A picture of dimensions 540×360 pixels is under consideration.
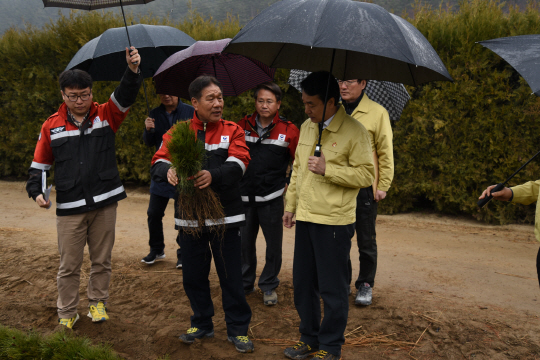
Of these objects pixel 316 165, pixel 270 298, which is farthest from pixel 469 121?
pixel 316 165

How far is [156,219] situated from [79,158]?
5.54 ft

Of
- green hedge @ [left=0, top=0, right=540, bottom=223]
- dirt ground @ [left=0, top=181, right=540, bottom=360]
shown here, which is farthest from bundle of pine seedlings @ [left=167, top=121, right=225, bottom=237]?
green hedge @ [left=0, top=0, right=540, bottom=223]

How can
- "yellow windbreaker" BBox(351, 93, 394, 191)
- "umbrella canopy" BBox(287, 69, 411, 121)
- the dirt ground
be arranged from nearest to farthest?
1. the dirt ground
2. "yellow windbreaker" BBox(351, 93, 394, 191)
3. "umbrella canopy" BBox(287, 69, 411, 121)

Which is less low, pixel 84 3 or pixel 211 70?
pixel 84 3

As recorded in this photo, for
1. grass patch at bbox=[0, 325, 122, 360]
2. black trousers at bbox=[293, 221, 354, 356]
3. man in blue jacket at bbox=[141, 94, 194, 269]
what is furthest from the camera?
man in blue jacket at bbox=[141, 94, 194, 269]

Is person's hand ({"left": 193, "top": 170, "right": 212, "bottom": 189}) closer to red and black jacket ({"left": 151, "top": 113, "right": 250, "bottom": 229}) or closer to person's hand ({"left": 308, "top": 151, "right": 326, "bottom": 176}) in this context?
red and black jacket ({"left": 151, "top": 113, "right": 250, "bottom": 229})

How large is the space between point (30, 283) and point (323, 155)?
12.1ft

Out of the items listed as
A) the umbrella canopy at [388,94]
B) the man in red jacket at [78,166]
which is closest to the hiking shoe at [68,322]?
the man in red jacket at [78,166]

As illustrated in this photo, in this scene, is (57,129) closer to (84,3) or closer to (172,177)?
(172,177)

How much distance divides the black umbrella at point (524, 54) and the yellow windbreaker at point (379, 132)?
1.35 m

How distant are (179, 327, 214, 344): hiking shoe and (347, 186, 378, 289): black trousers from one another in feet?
5.18

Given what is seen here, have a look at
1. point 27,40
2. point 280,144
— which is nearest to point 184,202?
point 280,144

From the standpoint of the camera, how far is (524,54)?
2.83 meters

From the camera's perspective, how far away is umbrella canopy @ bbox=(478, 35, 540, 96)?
2628 millimetres
